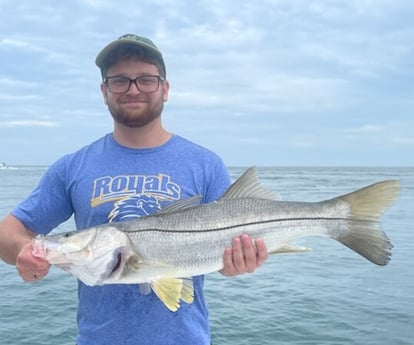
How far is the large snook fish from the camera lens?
3062 mm

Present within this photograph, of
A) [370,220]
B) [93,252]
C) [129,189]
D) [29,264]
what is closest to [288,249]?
[370,220]

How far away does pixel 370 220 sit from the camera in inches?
136

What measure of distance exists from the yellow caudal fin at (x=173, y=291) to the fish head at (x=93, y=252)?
0.83 ft

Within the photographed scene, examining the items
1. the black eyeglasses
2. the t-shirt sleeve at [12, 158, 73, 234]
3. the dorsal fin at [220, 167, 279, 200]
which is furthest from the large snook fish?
the black eyeglasses

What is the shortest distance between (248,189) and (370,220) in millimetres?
843

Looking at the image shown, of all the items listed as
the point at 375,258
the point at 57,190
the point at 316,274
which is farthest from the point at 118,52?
the point at 316,274

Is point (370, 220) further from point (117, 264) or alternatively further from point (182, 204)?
point (117, 264)

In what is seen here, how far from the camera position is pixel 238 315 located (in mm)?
10352

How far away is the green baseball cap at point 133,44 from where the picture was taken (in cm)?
350

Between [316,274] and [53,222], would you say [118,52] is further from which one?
[316,274]

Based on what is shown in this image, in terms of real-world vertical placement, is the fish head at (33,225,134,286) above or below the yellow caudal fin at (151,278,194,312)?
above

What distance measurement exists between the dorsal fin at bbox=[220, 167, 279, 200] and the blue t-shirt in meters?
0.17

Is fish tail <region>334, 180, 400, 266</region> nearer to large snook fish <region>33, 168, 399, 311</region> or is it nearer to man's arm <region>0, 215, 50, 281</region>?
large snook fish <region>33, 168, 399, 311</region>

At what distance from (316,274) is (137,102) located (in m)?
11.0
